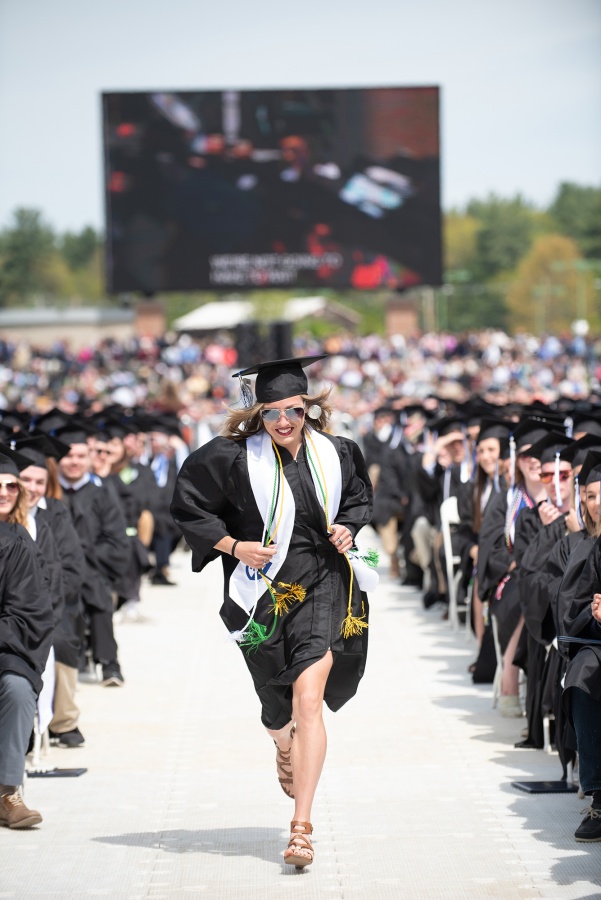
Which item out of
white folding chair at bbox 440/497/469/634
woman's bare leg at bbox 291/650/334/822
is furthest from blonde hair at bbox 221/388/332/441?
white folding chair at bbox 440/497/469/634

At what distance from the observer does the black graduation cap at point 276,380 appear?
614 centimetres

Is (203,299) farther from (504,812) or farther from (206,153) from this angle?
(504,812)

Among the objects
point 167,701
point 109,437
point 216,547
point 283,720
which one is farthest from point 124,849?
point 109,437

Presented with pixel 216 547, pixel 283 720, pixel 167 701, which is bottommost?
pixel 167 701

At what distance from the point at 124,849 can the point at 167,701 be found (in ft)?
11.6

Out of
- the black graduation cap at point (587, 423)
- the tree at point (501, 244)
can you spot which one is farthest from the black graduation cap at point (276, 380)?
the tree at point (501, 244)

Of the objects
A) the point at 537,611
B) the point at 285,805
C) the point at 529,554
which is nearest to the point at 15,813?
the point at 285,805

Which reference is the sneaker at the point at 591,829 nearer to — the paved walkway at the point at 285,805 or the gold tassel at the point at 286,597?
the paved walkway at the point at 285,805

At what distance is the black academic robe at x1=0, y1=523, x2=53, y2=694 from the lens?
683 centimetres

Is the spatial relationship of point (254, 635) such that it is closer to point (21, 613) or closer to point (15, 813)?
point (21, 613)

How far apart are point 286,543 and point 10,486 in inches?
63.6

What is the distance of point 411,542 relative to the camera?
1571 centimetres

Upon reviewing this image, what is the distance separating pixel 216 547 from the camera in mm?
6090

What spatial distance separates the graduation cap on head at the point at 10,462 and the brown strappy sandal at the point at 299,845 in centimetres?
211
